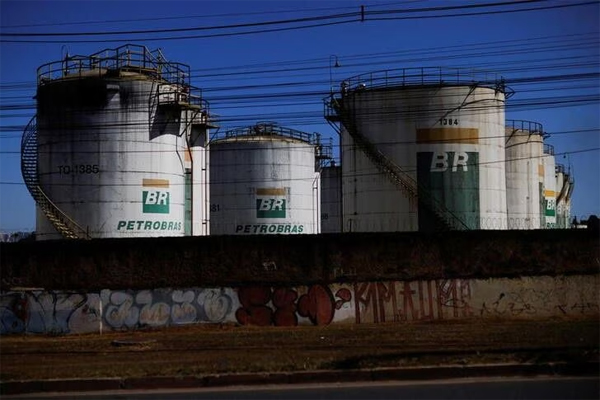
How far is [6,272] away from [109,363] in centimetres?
1061

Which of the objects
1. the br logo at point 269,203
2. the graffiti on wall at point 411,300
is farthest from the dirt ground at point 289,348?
the br logo at point 269,203

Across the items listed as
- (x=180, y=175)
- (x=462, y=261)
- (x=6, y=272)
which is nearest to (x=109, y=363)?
(x=6, y=272)

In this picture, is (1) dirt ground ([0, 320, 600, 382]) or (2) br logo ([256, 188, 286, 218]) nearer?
(1) dirt ground ([0, 320, 600, 382])

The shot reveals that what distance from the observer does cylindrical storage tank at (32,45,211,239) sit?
29.8 meters

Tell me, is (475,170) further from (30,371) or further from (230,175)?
(30,371)

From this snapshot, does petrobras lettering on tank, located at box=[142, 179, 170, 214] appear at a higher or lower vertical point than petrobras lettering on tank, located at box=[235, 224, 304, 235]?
higher

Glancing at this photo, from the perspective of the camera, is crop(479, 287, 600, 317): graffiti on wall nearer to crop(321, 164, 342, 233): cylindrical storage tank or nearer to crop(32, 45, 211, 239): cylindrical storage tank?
crop(32, 45, 211, 239): cylindrical storage tank

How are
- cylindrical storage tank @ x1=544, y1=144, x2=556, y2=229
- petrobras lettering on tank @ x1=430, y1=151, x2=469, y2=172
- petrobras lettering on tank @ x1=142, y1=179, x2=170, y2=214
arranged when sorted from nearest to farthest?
petrobras lettering on tank @ x1=142, y1=179, x2=170, y2=214 < petrobras lettering on tank @ x1=430, y1=151, x2=469, y2=172 < cylindrical storage tank @ x1=544, y1=144, x2=556, y2=229

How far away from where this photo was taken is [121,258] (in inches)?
950

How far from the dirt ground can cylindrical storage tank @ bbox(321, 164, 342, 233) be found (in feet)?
107

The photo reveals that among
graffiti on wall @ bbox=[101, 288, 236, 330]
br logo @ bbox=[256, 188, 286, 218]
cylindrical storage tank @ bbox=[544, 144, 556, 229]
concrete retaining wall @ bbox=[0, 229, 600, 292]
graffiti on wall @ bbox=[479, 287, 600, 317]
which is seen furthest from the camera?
cylindrical storage tank @ bbox=[544, 144, 556, 229]

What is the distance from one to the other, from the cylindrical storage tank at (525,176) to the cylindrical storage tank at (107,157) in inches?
891

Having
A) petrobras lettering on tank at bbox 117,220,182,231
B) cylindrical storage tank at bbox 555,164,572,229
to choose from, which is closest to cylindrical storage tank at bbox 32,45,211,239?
petrobras lettering on tank at bbox 117,220,182,231

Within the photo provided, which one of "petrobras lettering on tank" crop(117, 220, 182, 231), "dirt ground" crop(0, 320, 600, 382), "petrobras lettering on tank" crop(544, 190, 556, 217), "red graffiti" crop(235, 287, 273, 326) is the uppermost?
"petrobras lettering on tank" crop(544, 190, 556, 217)
